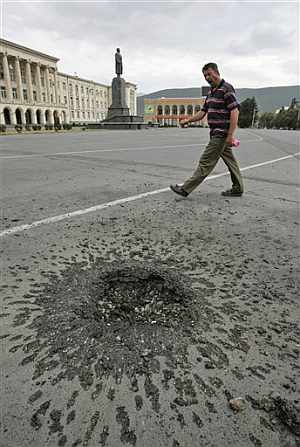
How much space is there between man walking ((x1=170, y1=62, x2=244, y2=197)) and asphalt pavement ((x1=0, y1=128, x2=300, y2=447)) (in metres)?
1.08

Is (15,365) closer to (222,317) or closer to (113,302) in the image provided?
(113,302)

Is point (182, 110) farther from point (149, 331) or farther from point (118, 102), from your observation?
point (149, 331)

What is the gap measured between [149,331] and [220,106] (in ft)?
11.9

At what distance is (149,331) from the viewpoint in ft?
5.23

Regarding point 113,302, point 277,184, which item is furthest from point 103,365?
point 277,184

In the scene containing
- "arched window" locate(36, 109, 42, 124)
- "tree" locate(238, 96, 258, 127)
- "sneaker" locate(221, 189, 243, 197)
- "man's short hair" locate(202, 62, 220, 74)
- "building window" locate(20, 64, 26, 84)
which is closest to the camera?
"man's short hair" locate(202, 62, 220, 74)

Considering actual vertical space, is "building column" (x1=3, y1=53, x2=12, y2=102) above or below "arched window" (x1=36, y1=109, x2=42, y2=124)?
above

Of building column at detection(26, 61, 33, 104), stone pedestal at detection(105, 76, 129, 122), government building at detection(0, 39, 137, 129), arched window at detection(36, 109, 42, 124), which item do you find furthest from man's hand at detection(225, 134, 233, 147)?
arched window at detection(36, 109, 42, 124)

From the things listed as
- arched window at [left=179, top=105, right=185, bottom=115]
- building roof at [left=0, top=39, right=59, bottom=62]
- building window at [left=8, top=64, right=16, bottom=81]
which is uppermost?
building roof at [left=0, top=39, right=59, bottom=62]

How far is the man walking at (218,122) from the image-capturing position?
4191mm

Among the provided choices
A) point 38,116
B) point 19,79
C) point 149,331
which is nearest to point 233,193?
point 149,331

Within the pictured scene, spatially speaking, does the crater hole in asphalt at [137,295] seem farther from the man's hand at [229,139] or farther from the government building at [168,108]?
the government building at [168,108]

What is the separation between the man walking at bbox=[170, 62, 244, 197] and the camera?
4191 millimetres

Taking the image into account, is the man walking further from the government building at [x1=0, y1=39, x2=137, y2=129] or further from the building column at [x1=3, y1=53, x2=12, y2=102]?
the building column at [x1=3, y1=53, x2=12, y2=102]
